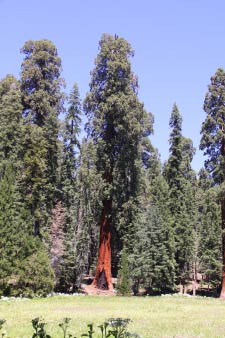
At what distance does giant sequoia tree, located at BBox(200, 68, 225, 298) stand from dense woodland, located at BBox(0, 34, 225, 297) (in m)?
0.08

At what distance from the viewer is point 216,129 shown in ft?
111

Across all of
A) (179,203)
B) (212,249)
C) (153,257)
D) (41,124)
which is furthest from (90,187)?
(212,249)

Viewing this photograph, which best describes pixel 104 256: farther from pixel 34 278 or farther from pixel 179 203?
pixel 179 203

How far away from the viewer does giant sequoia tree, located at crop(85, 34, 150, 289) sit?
34.7m

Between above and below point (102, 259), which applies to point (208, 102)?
above

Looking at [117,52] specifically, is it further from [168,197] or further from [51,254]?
[51,254]

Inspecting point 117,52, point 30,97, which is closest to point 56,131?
point 30,97

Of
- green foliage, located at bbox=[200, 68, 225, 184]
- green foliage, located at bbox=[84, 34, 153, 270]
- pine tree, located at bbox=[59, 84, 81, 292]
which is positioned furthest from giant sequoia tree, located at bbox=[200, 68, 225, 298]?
pine tree, located at bbox=[59, 84, 81, 292]

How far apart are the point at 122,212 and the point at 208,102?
11.2 m

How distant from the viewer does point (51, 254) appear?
114 feet

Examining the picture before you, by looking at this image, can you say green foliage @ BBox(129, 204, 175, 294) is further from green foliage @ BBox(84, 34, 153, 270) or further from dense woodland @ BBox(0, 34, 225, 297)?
green foliage @ BBox(84, 34, 153, 270)

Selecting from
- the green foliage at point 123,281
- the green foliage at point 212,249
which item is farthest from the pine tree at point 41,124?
the green foliage at point 212,249

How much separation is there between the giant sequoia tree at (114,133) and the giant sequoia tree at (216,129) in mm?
5319

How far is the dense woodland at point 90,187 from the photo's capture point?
31266 millimetres
